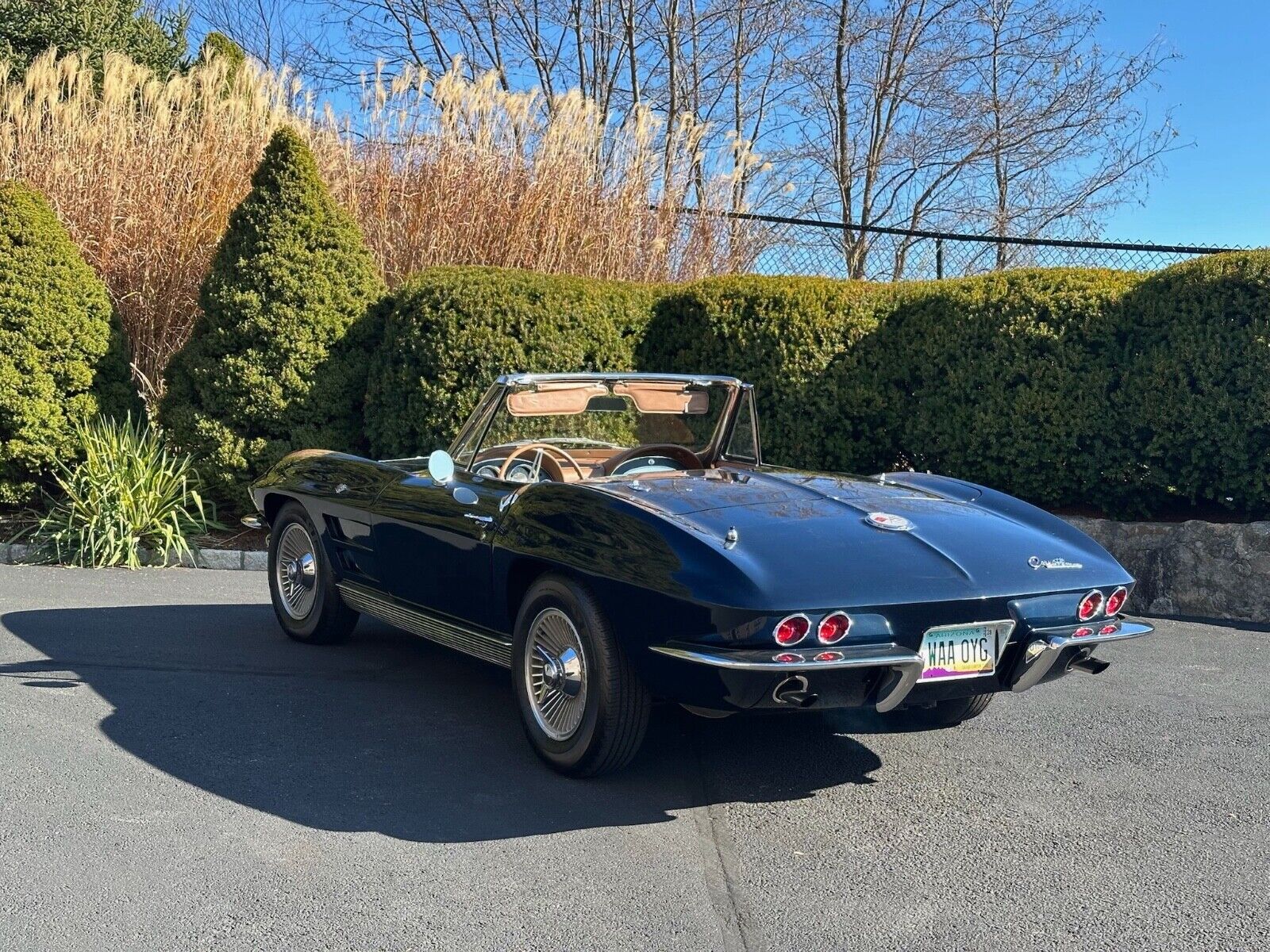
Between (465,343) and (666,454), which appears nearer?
(666,454)

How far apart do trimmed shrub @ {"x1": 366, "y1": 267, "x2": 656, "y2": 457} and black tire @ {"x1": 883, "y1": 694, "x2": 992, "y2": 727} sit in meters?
4.66

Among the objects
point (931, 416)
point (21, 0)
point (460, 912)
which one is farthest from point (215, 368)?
point (21, 0)

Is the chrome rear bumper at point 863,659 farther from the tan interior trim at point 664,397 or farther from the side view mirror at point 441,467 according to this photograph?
A: the tan interior trim at point 664,397

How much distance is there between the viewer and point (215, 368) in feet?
30.7

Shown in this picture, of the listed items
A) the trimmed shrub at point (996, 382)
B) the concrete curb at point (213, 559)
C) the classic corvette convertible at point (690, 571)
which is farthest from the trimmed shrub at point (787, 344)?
the classic corvette convertible at point (690, 571)

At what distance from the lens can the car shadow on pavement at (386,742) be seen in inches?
151

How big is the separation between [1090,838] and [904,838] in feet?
1.76

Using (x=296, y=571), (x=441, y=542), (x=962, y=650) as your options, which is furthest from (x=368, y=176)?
(x=962, y=650)

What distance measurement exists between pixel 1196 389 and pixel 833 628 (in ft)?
17.1

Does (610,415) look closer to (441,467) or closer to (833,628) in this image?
(441,467)

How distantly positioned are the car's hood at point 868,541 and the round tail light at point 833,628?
0.13 ft

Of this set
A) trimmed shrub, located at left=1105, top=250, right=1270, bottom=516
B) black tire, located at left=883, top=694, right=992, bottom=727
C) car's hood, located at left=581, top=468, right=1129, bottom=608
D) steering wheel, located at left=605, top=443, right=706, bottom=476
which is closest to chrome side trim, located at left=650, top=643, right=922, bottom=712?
car's hood, located at left=581, top=468, right=1129, bottom=608

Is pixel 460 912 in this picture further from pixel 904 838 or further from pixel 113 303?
pixel 113 303

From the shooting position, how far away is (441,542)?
189 inches
